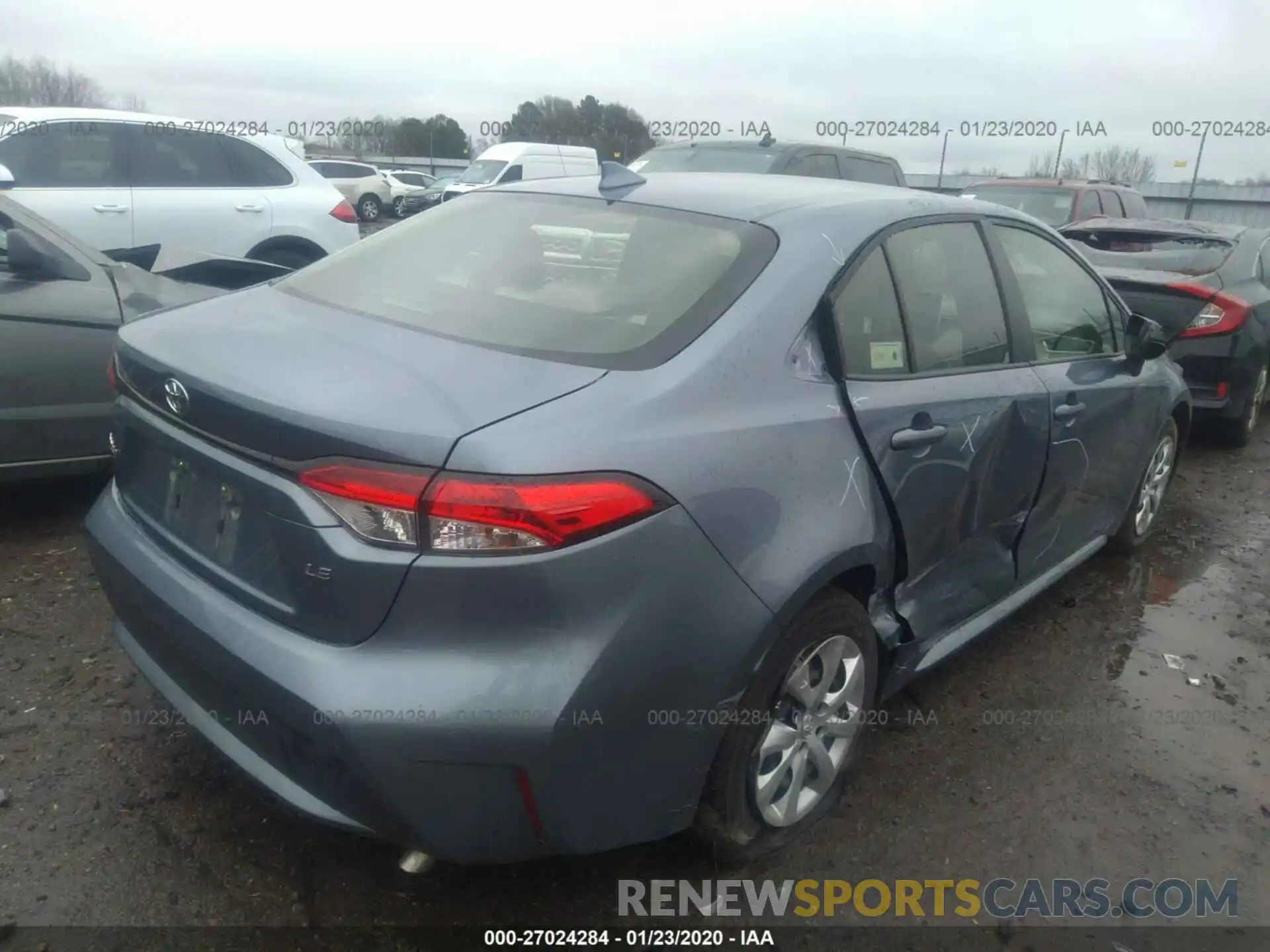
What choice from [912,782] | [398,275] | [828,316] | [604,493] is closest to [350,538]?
[604,493]

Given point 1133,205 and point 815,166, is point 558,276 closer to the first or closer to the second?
point 815,166

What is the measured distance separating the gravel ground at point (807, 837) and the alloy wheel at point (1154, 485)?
649 mm

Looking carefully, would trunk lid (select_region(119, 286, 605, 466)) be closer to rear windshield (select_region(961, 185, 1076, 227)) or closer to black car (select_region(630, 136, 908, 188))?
black car (select_region(630, 136, 908, 188))

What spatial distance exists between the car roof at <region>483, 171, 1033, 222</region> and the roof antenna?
0.02 m

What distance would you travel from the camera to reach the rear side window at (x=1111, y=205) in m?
11.4

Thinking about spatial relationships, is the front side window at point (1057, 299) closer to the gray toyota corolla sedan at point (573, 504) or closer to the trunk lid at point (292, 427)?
the gray toyota corolla sedan at point (573, 504)

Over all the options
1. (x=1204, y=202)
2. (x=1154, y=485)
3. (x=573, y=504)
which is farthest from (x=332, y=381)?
(x=1204, y=202)

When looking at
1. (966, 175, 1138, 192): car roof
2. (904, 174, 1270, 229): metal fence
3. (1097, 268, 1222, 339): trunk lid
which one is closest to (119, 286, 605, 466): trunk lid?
(1097, 268, 1222, 339): trunk lid

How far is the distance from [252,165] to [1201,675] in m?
6.50

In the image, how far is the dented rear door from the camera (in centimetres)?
248

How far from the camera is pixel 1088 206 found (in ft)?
36.2

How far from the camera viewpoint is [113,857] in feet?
7.56

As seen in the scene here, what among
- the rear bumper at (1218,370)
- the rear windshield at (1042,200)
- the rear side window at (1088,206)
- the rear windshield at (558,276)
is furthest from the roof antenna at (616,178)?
the rear side window at (1088,206)

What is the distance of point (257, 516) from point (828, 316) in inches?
54.9
